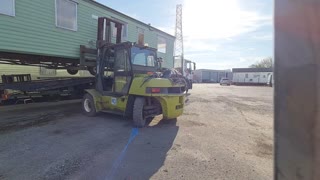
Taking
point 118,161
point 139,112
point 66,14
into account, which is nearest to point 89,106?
point 139,112

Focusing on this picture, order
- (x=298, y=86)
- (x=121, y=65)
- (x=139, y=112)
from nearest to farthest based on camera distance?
1. (x=298, y=86)
2. (x=139, y=112)
3. (x=121, y=65)

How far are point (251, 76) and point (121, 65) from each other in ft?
164

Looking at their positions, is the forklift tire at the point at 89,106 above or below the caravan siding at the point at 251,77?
below

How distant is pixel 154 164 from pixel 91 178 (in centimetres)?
119

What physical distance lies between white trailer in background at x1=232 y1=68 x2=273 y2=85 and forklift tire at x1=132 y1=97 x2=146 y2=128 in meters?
47.9

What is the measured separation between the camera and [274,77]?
1.07m

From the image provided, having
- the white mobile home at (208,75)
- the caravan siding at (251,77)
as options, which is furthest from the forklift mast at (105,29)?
the white mobile home at (208,75)

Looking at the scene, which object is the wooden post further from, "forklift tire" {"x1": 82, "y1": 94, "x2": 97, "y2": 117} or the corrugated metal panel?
the corrugated metal panel

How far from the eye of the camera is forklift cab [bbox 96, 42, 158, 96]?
324 inches

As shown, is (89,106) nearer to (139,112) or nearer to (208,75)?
(139,112)

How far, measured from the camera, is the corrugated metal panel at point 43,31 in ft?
28.1

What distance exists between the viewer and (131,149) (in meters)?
5.46

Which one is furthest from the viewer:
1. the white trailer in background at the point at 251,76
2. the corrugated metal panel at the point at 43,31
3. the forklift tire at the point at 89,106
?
the white trailer in background at the point at 251,76

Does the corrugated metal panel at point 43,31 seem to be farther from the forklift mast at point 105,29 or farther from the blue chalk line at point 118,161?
the blue chalk line at point 118,161
